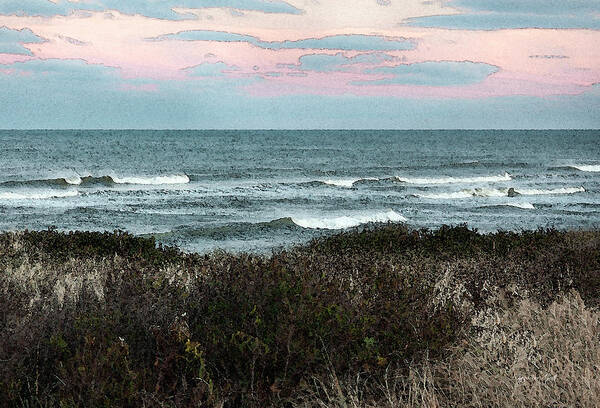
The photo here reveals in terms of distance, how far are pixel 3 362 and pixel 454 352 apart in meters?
3.41

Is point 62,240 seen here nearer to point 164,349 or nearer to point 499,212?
point 164,349

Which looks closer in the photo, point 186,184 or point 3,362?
point 3,362

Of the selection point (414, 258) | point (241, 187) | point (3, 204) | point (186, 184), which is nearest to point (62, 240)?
point (414, 258)

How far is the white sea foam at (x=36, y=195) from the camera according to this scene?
34000 mm

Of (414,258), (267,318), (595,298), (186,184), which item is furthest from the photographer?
(186,184)

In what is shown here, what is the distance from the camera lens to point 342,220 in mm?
26297

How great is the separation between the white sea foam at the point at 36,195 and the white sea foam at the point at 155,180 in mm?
7598

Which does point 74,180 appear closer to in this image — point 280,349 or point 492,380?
point 280,349

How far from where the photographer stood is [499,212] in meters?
29.9

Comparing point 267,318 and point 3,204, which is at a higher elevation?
point 267,318

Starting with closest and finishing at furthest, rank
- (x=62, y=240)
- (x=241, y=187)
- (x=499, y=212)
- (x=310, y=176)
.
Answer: (x=62, y=240) → (x=499, y=212) → (x=241, y=187) → (x=310, y=176)

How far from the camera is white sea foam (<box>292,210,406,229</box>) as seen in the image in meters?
25.0

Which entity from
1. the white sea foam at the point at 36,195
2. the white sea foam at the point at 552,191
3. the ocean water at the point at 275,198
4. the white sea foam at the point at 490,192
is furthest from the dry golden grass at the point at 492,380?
the white sea foam at the point at 552,191

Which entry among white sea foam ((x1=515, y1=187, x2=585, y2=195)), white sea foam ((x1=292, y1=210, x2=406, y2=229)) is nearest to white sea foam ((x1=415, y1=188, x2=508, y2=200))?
white sea foam ((x1=515, y1=187, x2=585, y2=195))
